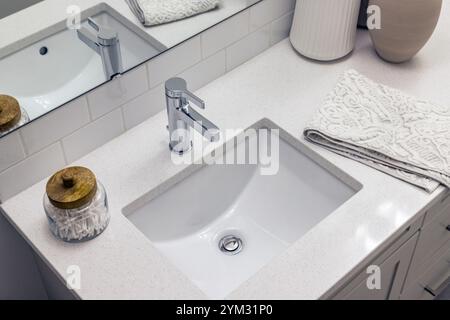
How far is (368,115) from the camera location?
1.30 metres

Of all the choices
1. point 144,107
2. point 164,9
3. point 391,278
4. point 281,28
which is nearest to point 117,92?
point 144,107

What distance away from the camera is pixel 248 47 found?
4.79 ft

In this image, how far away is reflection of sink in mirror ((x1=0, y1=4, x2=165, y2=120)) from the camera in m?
1.12

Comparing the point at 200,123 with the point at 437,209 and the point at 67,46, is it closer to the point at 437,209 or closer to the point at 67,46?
the point at 67,46

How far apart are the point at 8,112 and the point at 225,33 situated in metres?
0.51

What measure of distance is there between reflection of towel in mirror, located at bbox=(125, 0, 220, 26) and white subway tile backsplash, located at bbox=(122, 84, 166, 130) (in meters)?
0.14

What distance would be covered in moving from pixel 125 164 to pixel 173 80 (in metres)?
0.20

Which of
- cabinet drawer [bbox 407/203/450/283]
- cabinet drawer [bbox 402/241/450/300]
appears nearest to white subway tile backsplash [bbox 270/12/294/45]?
cabinet drawer [bbox 407/203/450/283]

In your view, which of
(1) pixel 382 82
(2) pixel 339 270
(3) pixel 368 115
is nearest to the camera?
(2) pixel 339 270

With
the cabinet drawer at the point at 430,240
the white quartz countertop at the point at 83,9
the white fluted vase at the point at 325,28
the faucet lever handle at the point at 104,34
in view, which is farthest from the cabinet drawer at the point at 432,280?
the faucet lever handle at the point at 104,34

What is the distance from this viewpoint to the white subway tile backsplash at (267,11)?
1414 mm

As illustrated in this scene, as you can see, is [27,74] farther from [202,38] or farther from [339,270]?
[339,270]

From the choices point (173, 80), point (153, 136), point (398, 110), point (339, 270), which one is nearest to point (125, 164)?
point (153, 136)

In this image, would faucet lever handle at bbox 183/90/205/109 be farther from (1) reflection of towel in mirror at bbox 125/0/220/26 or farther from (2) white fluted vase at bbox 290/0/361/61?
(2) white fluted vase at bbox 290/0/361/61
